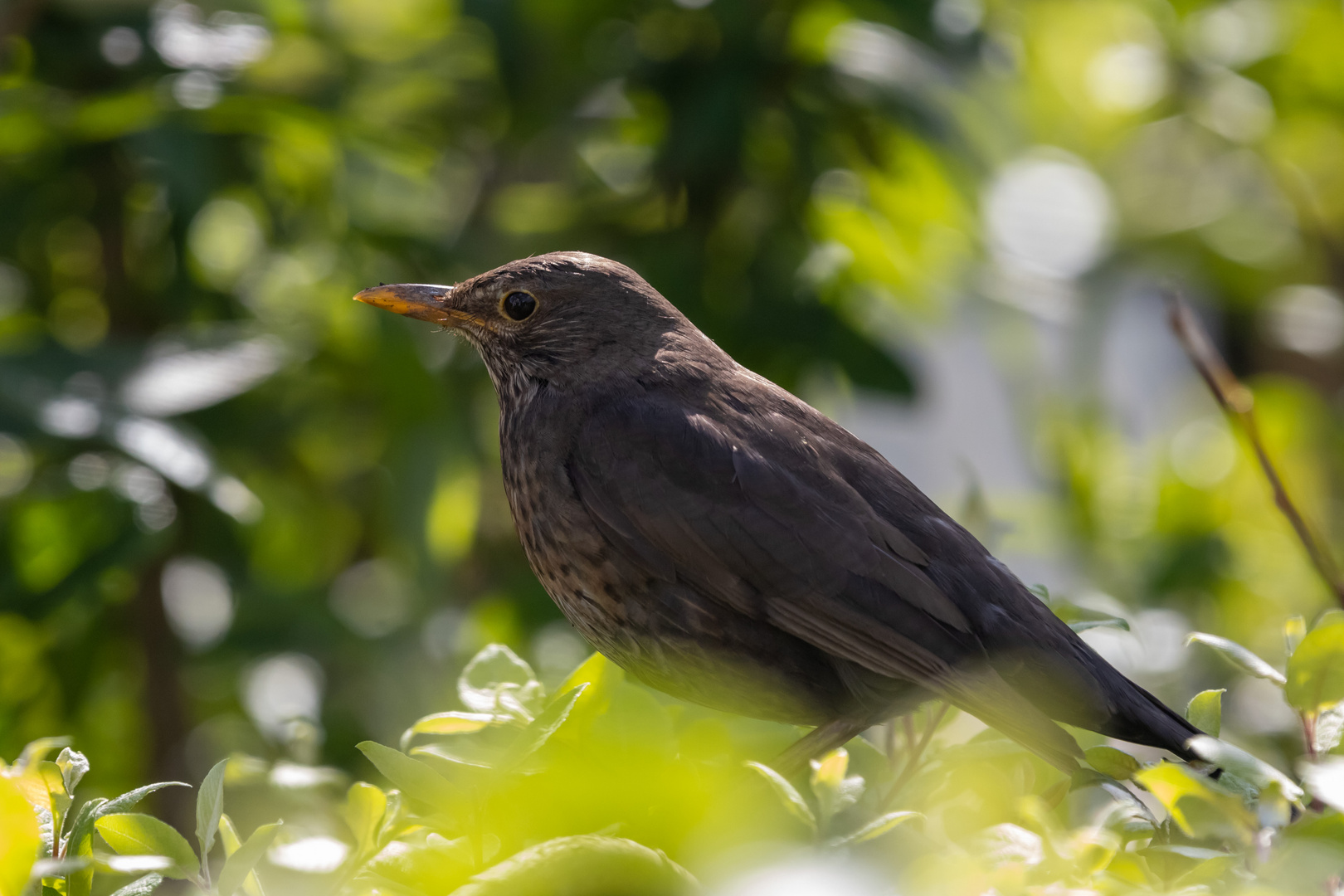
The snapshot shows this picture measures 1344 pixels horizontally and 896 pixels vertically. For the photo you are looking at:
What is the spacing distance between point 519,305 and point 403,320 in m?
0.59

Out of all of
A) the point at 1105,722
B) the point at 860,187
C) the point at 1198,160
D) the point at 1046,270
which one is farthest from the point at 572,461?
the point at 1198,160

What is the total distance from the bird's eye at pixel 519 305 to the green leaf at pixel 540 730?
3.78 ft

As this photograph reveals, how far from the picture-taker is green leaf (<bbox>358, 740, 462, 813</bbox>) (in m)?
1.31

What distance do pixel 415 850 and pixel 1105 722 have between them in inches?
39.8

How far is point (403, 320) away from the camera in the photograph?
9.41 feet

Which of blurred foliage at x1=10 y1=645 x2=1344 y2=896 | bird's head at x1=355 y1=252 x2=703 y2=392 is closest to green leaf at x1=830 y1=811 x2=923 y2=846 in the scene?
blurred foliage at x1=10 y1=645 x2=1344 y2=896

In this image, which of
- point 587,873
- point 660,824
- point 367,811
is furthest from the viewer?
point 367,811

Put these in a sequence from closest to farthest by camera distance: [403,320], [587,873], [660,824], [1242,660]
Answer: [587,873] < [660,824] < [1242,660] < [403,320]

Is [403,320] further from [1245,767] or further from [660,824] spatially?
[1245,767]

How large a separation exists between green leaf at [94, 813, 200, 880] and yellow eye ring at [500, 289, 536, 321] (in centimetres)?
130

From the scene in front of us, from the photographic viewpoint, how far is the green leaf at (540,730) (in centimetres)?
131

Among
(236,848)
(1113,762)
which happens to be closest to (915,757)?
(1113,762)

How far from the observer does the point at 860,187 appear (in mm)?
3256

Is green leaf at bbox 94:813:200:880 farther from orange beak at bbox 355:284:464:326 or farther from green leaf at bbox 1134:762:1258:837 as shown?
orange beak at bbox 355:284:464:326
